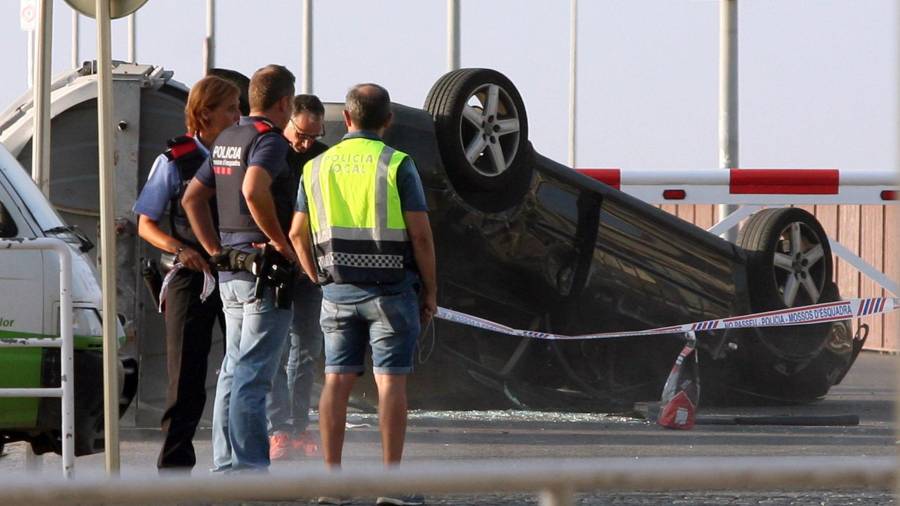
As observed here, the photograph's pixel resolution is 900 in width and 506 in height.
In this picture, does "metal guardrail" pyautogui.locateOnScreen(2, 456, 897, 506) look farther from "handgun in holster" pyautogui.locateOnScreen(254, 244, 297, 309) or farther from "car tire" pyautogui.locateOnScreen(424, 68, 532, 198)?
"car tire" pyautogui.locateOnScreen(424, 68, 532, 198)

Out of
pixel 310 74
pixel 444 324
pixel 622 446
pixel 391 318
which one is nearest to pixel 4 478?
pixel 391 318

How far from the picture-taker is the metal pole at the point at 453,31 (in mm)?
26672

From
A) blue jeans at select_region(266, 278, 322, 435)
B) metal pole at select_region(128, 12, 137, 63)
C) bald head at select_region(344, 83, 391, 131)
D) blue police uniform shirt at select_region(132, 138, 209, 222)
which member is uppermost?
metal pole at select_region(128, 12, 137, 63)

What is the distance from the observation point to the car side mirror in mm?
7039

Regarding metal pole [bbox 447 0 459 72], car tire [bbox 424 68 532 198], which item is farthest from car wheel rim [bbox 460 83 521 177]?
metal pole [bbox 447 0 459 72]

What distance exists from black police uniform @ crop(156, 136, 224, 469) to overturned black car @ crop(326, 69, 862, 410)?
2.41m

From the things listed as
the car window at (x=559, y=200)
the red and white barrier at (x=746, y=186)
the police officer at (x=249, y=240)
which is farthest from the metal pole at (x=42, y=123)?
the red and white barrier at (x=746, y=186)

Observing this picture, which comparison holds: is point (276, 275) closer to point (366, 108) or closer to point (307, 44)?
point (366, 108)

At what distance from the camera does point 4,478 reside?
208cm

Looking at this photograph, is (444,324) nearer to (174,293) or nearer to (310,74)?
(174,293)

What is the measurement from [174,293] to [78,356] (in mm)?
579

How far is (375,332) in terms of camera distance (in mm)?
6352

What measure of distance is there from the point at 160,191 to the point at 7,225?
750 mm

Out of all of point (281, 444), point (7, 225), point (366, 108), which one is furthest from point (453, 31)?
point (366, 108)
